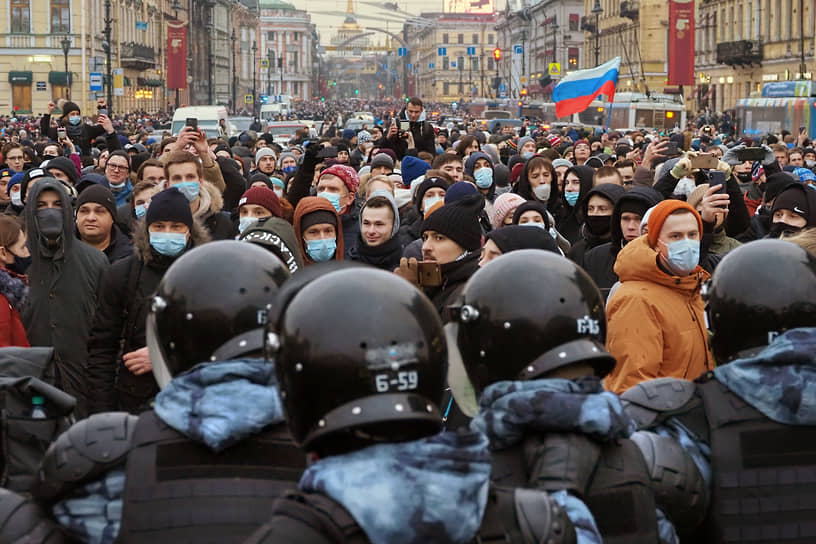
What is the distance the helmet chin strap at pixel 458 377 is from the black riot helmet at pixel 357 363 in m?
0.71

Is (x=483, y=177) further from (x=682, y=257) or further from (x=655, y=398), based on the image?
(x=655, y=398)

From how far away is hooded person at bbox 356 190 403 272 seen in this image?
7098 mm

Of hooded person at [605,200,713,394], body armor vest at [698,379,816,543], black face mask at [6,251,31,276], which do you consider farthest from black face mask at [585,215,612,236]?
body armor vest at [698,379,816,543]

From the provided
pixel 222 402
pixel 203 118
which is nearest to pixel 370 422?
pixel 222 402

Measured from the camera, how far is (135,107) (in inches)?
3071

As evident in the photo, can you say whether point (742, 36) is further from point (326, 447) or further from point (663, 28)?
point (326, 447)

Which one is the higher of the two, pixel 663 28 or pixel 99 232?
pixel 663 28

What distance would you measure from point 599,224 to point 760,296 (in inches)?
189

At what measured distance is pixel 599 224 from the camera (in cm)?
797

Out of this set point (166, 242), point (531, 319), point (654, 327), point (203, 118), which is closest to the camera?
point (531, 319)

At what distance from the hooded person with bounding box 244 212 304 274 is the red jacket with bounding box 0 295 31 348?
134 centimetres

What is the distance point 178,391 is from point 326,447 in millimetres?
525

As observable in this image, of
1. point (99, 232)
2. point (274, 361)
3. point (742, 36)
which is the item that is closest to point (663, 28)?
point (742, 36)

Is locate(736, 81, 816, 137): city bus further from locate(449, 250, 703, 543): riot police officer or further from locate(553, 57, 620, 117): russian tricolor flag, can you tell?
locate(449, 250, 703, 543): riot police officer
